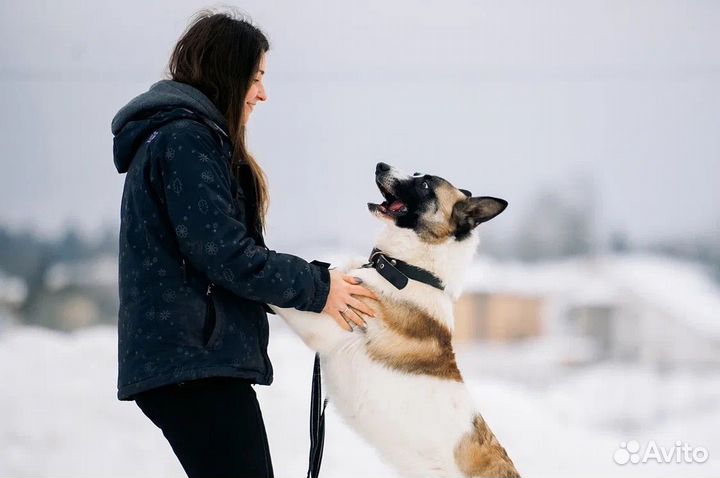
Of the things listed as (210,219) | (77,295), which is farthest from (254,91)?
(77,295)

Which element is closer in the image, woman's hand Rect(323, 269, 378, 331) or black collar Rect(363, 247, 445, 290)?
woman's hand Rect(323, 269, 378, 331)

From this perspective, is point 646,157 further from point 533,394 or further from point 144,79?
point 144,79

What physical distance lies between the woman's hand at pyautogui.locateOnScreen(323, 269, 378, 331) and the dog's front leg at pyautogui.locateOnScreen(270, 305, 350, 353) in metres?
0.04

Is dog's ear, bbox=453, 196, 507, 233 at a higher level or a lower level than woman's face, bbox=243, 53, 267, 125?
lower

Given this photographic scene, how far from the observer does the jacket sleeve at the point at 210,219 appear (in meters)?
1.50

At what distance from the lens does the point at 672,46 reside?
5.03 m

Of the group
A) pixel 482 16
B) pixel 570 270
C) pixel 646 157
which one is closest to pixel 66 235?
pixel 482 16

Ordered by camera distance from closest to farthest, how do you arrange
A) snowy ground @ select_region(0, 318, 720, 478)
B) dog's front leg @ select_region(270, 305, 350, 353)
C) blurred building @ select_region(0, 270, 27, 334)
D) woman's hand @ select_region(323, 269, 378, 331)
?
1. woman's hand @ select_region(323, 269, 378, 331)
2. dog's front leg @ select_region(270, 305, 350, 353)
3. snowy ground @ select_region(0, 318, 720, 478)
4. blurred building @ select_region(0, 270, 27, 334)

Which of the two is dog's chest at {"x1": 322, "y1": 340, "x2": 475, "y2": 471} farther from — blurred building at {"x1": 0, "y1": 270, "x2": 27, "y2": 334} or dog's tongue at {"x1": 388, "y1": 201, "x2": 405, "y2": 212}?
blurred building at {"x1": 0, "y1": 270, "x2": 27, "y2": 334}

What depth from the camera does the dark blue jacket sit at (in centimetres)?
151

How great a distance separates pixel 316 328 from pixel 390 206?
50cm

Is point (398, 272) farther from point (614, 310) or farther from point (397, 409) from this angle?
point (614, 310)

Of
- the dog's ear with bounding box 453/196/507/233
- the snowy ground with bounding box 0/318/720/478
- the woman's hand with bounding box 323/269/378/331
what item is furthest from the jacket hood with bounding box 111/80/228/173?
the snowy ground with bounding box 0/318/720/478

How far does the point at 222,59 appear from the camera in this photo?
168 cm
